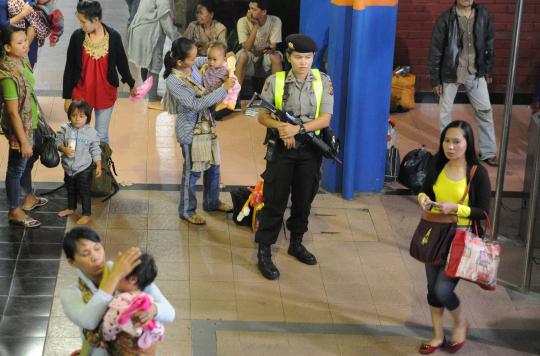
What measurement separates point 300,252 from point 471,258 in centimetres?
201

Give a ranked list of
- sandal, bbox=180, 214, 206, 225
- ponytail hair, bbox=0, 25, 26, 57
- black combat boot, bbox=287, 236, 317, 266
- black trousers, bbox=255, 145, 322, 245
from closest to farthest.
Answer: black trousers, bbox=255, 145, 322, 245
ponytail hair, bbox=0, 25, 26, 57
black combat boot, bbox=287, 236, 317, 266
sandal, bbox=180, 214, 206, 225

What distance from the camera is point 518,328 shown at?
7.05 meters

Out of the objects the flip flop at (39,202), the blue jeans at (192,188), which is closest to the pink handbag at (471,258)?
the blue jeans at (192,188)

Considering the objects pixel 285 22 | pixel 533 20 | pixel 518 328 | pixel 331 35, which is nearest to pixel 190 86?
pixel 331 35

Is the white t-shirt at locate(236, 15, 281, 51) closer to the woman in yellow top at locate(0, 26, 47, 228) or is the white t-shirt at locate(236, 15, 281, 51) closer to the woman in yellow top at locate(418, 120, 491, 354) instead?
the woman in yellow top at locate(0, 26, 47, 228)

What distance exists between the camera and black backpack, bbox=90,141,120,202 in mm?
8688

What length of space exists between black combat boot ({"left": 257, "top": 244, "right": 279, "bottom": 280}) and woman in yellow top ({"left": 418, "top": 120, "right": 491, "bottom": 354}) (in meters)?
1.52

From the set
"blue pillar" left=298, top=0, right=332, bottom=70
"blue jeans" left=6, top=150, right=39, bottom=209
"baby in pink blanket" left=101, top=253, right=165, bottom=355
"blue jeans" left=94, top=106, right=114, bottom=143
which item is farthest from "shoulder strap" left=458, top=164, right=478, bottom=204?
"blue jeans" left=94, top=106, right=114, bottom=143

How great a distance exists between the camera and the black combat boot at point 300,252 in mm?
7867

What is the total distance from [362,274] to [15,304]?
2704 mm

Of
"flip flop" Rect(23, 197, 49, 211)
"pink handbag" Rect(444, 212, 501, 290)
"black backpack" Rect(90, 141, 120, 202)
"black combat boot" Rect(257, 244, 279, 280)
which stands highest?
"pink handbag" Rect(444, 212, 501, 290)

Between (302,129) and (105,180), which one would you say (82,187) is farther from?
(302,129)

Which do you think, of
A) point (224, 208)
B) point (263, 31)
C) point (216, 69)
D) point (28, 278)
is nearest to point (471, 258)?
point (216, 69)

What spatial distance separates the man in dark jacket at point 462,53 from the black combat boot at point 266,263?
126 inches
